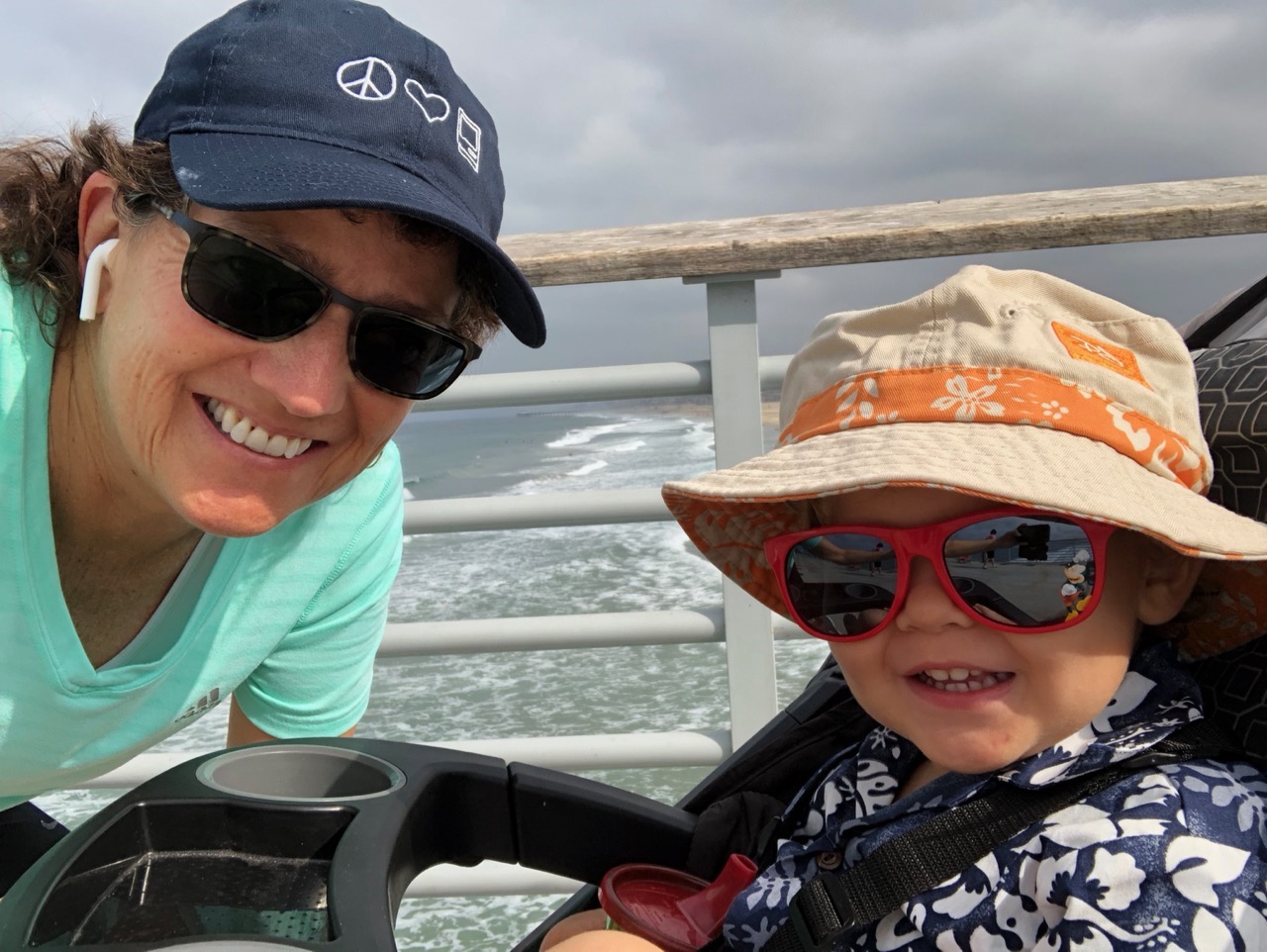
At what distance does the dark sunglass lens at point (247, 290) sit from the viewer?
3.98 feet

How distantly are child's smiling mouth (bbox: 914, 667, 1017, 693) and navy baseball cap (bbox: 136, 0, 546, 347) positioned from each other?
0.68 m

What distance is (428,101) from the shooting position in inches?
50.0

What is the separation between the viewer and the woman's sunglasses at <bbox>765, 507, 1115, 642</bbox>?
104 centimetres

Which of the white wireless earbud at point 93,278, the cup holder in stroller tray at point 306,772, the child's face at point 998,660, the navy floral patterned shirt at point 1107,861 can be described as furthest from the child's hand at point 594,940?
the white wireless earbud at point 93,278

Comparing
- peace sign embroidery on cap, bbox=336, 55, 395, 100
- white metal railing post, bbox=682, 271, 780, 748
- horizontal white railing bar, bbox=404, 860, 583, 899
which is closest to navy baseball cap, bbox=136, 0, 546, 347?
peace sign embroidery on cap, bbox=336, 55, 395, 100

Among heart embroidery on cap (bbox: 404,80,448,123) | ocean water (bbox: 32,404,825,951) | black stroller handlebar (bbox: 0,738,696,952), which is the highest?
heart embroidery on cap (bbox: 404,80,448,123)

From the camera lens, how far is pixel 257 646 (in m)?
1.65

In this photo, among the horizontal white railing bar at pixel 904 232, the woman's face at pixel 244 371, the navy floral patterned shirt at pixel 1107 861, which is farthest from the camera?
the horizontal white railing bar at pixel 904 232

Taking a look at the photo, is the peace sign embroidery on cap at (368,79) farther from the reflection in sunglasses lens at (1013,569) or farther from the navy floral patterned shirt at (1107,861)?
the navy floral patterned shirt at (1107,861)

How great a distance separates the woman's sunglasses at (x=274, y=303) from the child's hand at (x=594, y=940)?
0.71 metres

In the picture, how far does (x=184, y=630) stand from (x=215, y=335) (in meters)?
0.52

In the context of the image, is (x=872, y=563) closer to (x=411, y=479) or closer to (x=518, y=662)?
(x=518, y=662)

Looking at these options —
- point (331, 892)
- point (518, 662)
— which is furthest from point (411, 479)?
point (331, 892)

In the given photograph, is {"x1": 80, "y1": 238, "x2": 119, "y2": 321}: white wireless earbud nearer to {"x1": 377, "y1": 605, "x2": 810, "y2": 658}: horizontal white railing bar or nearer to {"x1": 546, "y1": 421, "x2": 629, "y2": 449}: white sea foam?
{"x1": 377, "y1": 605, "x2": 810, "y2": 658}: horizontal white railing bar
